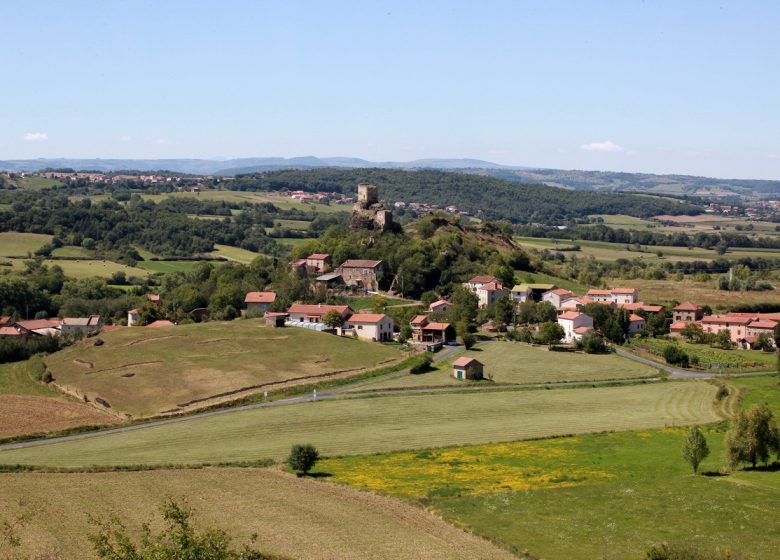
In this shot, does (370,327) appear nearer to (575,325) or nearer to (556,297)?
(575,325)

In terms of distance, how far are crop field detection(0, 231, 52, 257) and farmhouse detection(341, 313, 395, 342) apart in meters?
64.4

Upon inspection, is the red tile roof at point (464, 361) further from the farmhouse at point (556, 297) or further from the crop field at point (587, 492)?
the farmhouse at point (556, 297)

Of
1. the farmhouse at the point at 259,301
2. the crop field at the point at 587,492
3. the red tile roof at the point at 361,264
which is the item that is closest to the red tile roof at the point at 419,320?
the farmhouse at the point at 259,301

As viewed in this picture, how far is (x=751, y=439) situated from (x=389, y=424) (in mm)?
20441

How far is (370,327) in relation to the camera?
82.8 metres

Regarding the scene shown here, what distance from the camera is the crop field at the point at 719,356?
75062 mm

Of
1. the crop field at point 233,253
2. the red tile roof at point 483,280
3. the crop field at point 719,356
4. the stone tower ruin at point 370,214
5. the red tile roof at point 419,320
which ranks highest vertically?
the stone tower ruin at point 370,214

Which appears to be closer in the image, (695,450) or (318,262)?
Answer: (695,450)

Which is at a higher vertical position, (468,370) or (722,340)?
(468,370)

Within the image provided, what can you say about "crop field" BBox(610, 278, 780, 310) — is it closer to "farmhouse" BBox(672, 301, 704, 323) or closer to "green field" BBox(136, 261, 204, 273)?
"farmhouse" BBox(672, 301, 704, 323)

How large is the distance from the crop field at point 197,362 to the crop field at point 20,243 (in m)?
57.9

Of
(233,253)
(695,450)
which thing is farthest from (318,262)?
(695,450)

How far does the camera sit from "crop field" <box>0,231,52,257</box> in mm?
128250

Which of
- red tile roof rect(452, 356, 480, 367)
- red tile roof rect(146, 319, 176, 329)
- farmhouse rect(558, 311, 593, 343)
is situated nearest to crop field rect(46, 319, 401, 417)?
red tile roof rect(146, 319, 176, 329)
